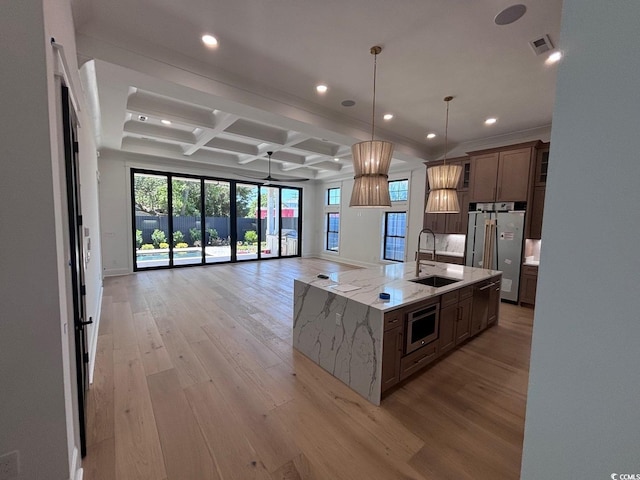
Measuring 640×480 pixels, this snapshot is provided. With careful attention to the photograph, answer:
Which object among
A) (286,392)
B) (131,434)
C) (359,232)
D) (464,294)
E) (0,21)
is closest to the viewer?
(0,21)

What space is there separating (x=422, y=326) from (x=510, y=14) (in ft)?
9.57

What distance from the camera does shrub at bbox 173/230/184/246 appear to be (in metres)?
7.73

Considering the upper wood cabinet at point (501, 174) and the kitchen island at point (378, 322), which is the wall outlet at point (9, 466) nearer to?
the kitchen island at point (378, 322)

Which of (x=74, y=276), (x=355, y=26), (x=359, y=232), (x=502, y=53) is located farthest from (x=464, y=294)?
(x=359, y=232)

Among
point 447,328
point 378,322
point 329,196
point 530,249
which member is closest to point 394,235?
point 329,196

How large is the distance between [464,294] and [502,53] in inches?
106

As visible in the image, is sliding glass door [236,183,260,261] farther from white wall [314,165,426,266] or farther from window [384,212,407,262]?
window [384,212,407,262]

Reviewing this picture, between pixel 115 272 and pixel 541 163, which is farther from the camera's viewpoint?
pixel 115 272

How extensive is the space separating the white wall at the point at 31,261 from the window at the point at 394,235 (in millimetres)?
7415

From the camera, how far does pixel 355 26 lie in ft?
8.12

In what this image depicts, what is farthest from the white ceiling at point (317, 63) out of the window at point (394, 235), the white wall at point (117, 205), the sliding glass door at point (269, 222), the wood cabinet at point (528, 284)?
the sliding glass door at point (269, 222)

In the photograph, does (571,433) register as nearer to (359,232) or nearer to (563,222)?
(563,222)

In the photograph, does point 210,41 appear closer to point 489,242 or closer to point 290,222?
point 489,242

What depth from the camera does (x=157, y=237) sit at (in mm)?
7508
